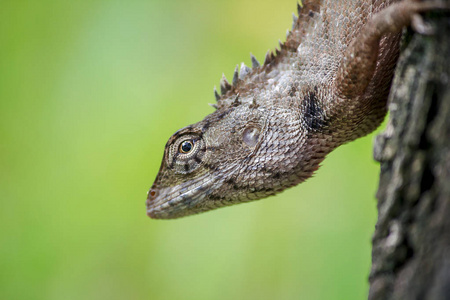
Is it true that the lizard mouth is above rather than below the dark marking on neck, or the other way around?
below

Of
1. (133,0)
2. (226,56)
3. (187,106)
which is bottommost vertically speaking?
(187,106)

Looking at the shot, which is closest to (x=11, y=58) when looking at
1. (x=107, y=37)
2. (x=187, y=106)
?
Result: (x=107, y=37)

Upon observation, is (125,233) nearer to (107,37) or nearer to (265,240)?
(265,240)

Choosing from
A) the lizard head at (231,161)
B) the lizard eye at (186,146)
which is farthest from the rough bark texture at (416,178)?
the lizard eye at (186,146)

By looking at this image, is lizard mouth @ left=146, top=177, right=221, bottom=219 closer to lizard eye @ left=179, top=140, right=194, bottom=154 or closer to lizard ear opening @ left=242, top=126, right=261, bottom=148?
lizard eye @ left=179, top=140, right=194, bottom=154

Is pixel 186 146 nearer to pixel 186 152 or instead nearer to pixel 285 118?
pixel 186 152

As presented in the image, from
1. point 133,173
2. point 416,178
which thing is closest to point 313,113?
point 416,178

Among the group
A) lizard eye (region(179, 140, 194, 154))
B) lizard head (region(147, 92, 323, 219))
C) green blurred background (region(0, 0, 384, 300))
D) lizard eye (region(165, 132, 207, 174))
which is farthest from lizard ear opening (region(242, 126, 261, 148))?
green blurred background (region(0, 0, 384, 300))
